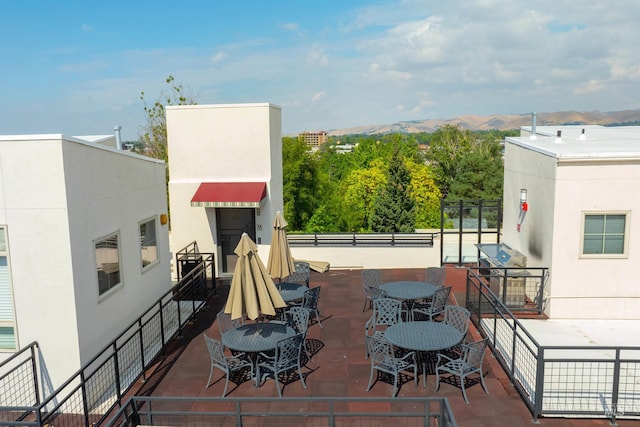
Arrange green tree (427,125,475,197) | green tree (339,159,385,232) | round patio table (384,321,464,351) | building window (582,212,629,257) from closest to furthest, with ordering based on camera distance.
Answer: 1. round patio table (384,321,464,351)
2. building window (582,212,629,257)
3. green tree (339,159,385,232)
4. green tree (427,125,475,197)

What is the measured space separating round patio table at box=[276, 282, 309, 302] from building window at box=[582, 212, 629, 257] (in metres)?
6.31

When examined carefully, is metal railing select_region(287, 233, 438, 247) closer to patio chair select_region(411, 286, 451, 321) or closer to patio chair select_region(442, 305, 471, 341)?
patio chair select_region(411, 286, 451, 321)

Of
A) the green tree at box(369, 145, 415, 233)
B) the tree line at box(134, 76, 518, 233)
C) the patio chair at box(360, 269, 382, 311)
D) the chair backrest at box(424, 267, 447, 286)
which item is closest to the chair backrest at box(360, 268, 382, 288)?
the patio chair at box(360, 269, 382, 311)

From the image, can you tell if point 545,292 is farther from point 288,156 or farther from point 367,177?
point 367,177

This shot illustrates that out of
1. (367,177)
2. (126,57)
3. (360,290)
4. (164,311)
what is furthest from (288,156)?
(164,311)

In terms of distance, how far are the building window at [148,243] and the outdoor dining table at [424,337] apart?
5059 millimetres

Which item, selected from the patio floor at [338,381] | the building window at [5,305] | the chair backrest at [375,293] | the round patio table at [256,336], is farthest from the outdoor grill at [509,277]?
the building window at [5,305]

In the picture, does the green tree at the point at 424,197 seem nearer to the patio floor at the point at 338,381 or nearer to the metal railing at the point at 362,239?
the metal railing at the point at 362,239

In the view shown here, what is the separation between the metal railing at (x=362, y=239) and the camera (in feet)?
53.6

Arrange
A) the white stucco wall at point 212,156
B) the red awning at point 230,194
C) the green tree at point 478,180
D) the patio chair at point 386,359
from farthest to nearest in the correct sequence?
the green tree at point 478,180, the white stucco wall at point 212,156, the red awning at point 230,194, the patio chair at point 386,359

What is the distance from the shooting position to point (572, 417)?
6785 millimetres

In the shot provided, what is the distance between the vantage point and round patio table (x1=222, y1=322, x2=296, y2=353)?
25.4 feet

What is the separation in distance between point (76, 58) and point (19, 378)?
3958 cm

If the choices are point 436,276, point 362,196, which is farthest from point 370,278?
point 362,196
